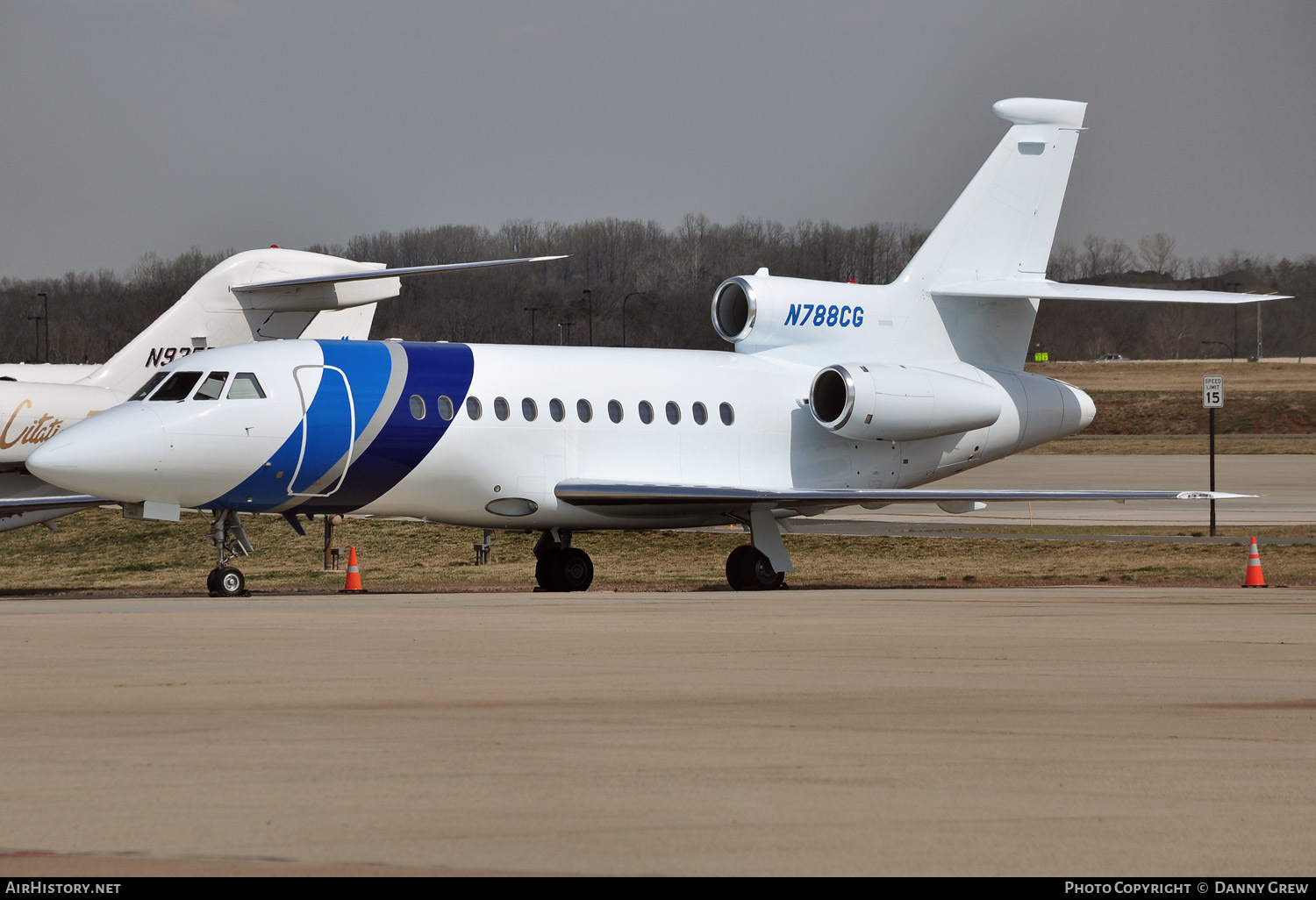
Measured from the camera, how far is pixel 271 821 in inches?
250

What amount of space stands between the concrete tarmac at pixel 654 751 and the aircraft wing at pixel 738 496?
288 inches

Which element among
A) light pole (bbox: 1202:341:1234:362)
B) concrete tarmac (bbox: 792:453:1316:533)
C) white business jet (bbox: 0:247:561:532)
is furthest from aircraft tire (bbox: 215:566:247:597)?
light pole (bbox: 1202:341:1234:362)

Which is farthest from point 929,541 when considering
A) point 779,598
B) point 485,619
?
point 485,619

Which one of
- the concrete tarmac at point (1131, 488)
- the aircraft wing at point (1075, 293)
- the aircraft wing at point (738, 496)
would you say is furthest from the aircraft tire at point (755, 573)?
the concrete tarmac at point (1131, 488)

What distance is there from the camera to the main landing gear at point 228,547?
60.6 ft

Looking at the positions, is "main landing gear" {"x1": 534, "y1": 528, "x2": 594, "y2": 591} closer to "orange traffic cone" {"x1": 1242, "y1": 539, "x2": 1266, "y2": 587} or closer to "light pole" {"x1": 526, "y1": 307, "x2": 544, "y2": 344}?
"orange traffic cone" {"x1": 1242, "y1": 539, "x2": 1266, "y2": 587}

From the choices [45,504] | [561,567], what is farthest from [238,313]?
[561,567]

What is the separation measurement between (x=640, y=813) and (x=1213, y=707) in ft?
13.8

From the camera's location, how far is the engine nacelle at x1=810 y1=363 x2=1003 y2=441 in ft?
73.8

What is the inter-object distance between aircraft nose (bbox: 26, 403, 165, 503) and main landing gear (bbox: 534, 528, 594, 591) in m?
5.83

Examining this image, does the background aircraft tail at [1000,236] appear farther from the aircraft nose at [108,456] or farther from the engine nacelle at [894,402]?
the aircraft nose at [108,456]

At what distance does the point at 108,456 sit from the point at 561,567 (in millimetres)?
6551

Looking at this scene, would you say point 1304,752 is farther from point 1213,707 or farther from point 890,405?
point 890,405

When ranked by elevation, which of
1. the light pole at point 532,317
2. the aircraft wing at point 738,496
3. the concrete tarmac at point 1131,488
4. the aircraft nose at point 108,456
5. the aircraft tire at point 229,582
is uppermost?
the light pole at point 532,317
